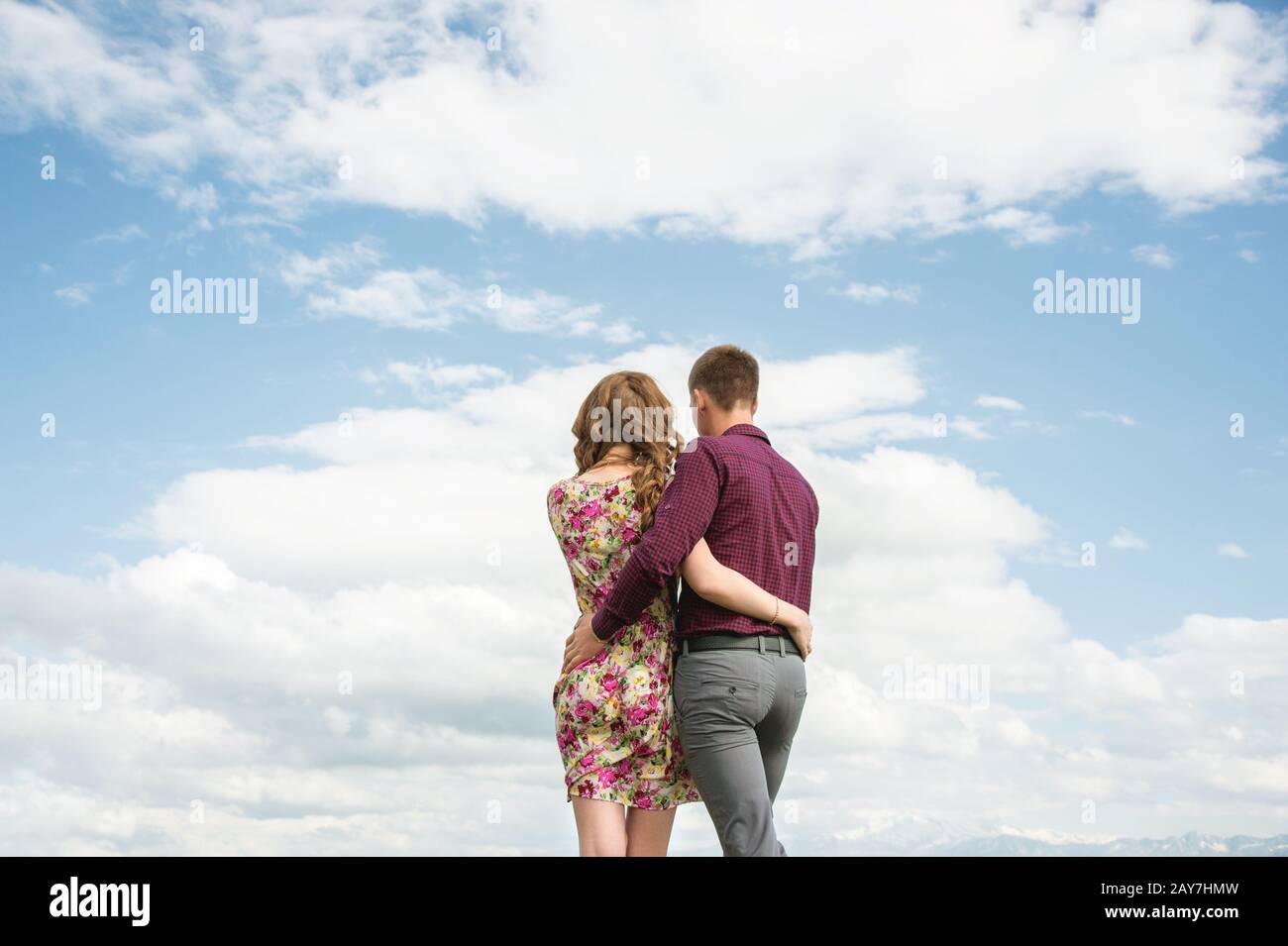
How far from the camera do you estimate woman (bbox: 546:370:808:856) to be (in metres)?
4.72

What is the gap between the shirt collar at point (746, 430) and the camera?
5.06 meters

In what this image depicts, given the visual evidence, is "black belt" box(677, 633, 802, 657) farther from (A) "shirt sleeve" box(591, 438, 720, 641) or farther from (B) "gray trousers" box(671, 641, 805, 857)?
(A) "shirt sleeve" box(591, 438, 720, 641)

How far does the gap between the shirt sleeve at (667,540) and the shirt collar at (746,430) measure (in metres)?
0.31

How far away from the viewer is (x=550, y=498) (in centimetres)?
495

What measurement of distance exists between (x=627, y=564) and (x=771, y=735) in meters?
0.89

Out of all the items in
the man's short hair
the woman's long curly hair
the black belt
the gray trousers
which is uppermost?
the man's short hair

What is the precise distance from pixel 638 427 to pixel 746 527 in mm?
571

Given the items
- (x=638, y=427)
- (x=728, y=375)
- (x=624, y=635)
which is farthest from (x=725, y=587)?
(x=728, y=375)

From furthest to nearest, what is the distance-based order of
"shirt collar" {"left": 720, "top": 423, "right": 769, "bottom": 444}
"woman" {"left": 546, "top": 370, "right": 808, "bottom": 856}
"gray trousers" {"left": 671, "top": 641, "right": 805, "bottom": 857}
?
"shirt collar" {"left": 720, "top": 423, "right": 769, "bottom": 444}
"woman" {"left": 546, "top": 370, "right": 808, "bottom": 856}
"gray trousers" {"left": 671, "top": 641, "right": 805, "bottom": 857}

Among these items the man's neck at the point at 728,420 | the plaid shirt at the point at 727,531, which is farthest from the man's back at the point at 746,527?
the man's neck at the point at 728,420

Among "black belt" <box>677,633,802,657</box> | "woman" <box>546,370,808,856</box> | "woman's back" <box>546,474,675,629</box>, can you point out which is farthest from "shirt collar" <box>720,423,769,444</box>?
"black belt" <box>677,633,802,657</box>
